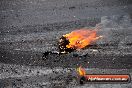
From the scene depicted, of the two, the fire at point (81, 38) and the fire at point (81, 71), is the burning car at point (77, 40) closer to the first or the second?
the fire at point (81, 38)

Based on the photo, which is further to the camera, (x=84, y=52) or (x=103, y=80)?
(x=84, y=52)

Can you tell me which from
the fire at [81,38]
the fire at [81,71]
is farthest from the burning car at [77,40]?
the fire at [81,71]

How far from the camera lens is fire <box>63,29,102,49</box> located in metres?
9.34

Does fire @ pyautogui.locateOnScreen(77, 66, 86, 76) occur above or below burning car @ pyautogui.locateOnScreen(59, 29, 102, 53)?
below

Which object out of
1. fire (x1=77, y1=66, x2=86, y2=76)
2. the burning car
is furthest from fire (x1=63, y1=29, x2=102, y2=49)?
fire (x1=77, y1=66, x2=86, y2=76)

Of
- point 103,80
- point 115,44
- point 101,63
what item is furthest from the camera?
point 115,44

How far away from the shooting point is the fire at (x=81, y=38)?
30.6ft

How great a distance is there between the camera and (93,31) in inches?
394

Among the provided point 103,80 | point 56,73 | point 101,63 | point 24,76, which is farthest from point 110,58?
point 24,76

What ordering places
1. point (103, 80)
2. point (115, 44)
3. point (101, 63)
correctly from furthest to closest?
point (115, 44)
point (101, 63)
point (103, 80)

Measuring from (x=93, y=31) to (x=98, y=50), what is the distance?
0.99 meters

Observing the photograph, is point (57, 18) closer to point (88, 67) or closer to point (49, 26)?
point (49, 26)

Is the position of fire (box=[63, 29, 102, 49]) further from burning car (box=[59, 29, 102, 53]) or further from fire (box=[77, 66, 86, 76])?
fire (box=[77, 66, 86, 76])

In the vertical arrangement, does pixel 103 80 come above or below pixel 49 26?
below
